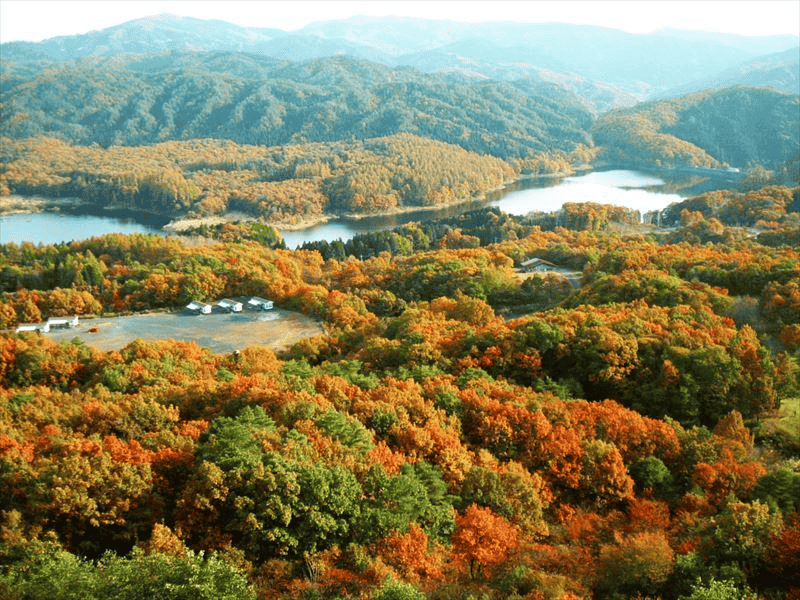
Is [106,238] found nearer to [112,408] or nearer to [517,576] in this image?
[112,408]

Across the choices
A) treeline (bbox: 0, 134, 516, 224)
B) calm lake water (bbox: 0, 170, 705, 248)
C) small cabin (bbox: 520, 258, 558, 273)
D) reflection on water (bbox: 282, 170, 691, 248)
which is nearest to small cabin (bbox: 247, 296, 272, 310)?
small cabin (bbox: 520, 258, 558, 273)

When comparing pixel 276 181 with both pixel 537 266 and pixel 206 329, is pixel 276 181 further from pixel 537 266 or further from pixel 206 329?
pixel 206 329

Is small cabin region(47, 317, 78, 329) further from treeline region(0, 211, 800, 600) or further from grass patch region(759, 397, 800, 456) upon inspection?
grass patch region(759, 397, 800, 456)

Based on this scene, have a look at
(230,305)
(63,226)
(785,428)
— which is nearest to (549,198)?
(63,226)

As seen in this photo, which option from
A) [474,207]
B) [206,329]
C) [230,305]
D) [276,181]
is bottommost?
[474,207]

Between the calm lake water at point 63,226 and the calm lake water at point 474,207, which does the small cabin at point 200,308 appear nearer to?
the calm lake water at point 474,207

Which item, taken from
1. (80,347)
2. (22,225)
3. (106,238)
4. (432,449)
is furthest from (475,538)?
(22,225)
